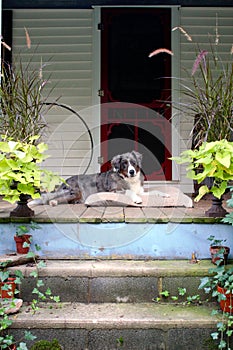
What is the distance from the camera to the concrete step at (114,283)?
9.80 ft

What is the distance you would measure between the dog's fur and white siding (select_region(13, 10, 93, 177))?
1.33 metres

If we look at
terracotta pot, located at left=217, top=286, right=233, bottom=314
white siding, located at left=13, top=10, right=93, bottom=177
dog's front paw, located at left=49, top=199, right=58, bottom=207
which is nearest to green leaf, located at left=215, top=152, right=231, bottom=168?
terracotta pot, located at left=217, top=286, right=233, bottom=314

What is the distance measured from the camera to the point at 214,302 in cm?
296

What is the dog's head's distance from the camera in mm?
4473

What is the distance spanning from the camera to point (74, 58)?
19.4 feet

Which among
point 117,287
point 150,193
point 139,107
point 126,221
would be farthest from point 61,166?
point 117,287

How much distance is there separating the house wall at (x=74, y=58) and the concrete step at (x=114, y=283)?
2920 mm

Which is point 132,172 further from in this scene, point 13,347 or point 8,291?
point 13,347

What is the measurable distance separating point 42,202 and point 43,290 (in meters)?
1.30

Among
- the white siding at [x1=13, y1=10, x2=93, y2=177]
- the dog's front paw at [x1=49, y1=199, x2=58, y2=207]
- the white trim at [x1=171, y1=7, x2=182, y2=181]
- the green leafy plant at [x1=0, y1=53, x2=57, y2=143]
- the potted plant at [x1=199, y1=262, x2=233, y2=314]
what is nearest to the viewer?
the potted plant at [x1=199, y1=262, x2=233, y2=314]

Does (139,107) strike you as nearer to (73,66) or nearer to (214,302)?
(73,66)

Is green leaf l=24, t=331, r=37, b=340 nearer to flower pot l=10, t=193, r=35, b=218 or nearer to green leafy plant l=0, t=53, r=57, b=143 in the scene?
flower pot l=10, t=193, r=35, b=218

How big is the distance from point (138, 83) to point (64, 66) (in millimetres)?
924

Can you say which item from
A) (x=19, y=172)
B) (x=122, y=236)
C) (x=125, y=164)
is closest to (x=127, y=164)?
(x=125, y=164)
